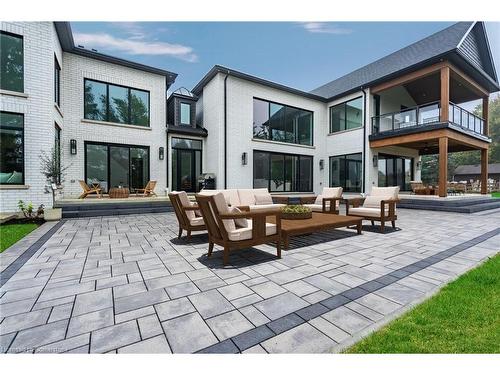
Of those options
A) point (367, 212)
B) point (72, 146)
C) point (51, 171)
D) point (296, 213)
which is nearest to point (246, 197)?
point (296, 213)

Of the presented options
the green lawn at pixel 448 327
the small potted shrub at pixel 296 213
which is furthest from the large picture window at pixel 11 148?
the green lawn at pixel 448 327

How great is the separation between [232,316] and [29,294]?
2356mm

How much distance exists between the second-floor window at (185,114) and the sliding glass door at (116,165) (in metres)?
2.69

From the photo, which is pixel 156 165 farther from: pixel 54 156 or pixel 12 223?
pixel 12 223

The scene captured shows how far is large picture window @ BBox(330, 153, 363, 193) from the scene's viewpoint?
13.8 m

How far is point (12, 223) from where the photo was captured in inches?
275

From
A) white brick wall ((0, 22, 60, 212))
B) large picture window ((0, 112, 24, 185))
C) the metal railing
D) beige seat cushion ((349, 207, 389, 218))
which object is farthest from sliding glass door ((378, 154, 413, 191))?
large picture window ((0, 112, 24, 185))

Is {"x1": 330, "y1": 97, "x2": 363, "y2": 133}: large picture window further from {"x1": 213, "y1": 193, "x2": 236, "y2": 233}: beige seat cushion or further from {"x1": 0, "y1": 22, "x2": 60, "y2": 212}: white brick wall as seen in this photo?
{"x1": 0, "y1": 22, "x2": 60, "y2": 212}: white brick wall

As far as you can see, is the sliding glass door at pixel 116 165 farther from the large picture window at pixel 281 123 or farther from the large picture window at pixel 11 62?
the large picture window at pixel 281 123

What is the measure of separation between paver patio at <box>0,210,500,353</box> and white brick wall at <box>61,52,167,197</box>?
620 centimetres

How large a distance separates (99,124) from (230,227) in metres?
9.85

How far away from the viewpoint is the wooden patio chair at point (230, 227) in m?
3.66
